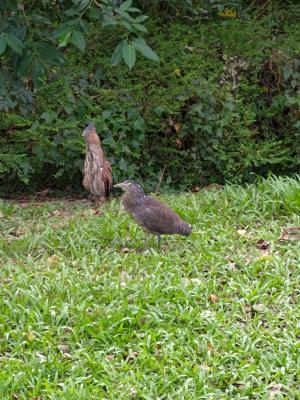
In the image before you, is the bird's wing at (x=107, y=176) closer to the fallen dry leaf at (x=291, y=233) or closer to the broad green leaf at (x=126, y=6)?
the fallen dry leaf at (x=291, y=233)

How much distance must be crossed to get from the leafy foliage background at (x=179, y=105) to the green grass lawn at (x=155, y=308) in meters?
2.34

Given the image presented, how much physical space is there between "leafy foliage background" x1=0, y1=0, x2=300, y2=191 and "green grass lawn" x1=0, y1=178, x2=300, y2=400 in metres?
2.34

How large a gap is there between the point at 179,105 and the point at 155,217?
3776 millimetres

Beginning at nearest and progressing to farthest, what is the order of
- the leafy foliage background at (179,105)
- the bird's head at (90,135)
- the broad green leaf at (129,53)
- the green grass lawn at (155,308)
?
the broad green leaf at (129,53)
the green grass lawn at (155,308)
the bird's head at (90,135)
the leafy foliage background at (179,105)

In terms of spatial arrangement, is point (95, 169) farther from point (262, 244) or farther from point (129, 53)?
point (129, 53)

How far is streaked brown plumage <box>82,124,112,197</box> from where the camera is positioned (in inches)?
350

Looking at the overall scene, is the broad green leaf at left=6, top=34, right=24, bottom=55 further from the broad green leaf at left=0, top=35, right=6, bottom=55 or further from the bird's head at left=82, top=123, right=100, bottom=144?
the bird's head at left=82, top=123, right=100, bottom=144

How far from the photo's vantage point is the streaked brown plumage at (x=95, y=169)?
8.90 meters

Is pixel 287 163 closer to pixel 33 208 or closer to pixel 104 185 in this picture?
pixel 104 185

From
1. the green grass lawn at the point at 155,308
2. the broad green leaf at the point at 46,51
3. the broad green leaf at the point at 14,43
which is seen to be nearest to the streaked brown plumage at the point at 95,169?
the green grass lawn at the point at 155,308

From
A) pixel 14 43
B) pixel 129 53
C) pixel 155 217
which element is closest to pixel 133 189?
pixel 155 217

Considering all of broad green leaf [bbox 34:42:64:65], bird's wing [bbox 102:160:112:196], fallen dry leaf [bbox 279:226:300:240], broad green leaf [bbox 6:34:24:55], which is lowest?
bird's wing [bbox 102:160:112:196]

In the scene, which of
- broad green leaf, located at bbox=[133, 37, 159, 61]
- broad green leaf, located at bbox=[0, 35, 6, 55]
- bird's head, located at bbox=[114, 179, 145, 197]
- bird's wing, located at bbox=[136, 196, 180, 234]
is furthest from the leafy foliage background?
broad green leaf, located at bbox=[133, 37, 159, 61]

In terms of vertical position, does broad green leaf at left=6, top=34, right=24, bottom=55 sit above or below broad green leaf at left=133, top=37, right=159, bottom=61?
below
